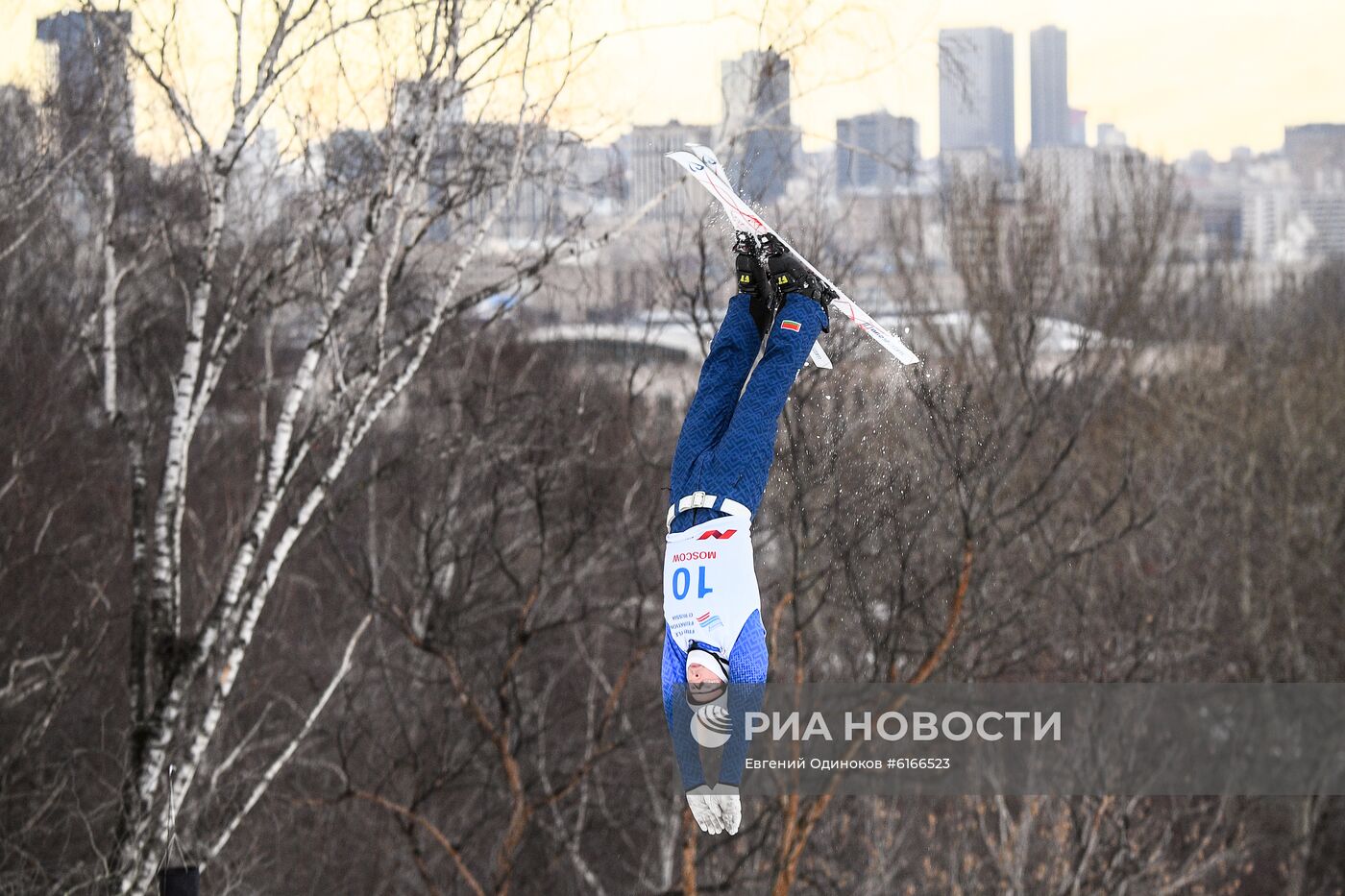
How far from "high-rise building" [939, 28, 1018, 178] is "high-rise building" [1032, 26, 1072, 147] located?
0.62m

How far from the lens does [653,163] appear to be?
8.51 meters

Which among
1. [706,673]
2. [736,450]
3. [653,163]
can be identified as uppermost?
[653,163]

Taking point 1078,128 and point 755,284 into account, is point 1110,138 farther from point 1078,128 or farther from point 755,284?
point 755,284

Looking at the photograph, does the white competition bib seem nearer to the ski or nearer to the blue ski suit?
the blue ski suit

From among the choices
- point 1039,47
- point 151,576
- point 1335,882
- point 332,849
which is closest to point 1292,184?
point 1039,47

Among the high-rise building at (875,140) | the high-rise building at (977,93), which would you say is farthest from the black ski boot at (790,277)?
the high-rise building at (875,140)

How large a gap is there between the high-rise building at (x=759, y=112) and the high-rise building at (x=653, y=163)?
0.28 metres

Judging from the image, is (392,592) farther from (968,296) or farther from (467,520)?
(968,296)

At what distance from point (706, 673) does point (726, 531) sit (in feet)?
1.21

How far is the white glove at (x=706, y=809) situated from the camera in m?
3.91

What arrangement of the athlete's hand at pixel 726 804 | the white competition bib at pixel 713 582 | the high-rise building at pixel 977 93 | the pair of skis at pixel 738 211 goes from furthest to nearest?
the high-rise building at pixel 977 93, the pair of skis at pixel 738 211, the athlete's hand at pixel 726 804, the white competition bib at pixel 713 582

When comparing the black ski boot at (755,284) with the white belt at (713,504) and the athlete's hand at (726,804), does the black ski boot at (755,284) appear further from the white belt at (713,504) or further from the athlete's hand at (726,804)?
the athlete's hand at (726,804)

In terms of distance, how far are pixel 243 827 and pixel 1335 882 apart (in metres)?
13.9

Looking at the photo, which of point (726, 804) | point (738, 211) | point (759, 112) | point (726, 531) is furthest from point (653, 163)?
point (726, 804)
